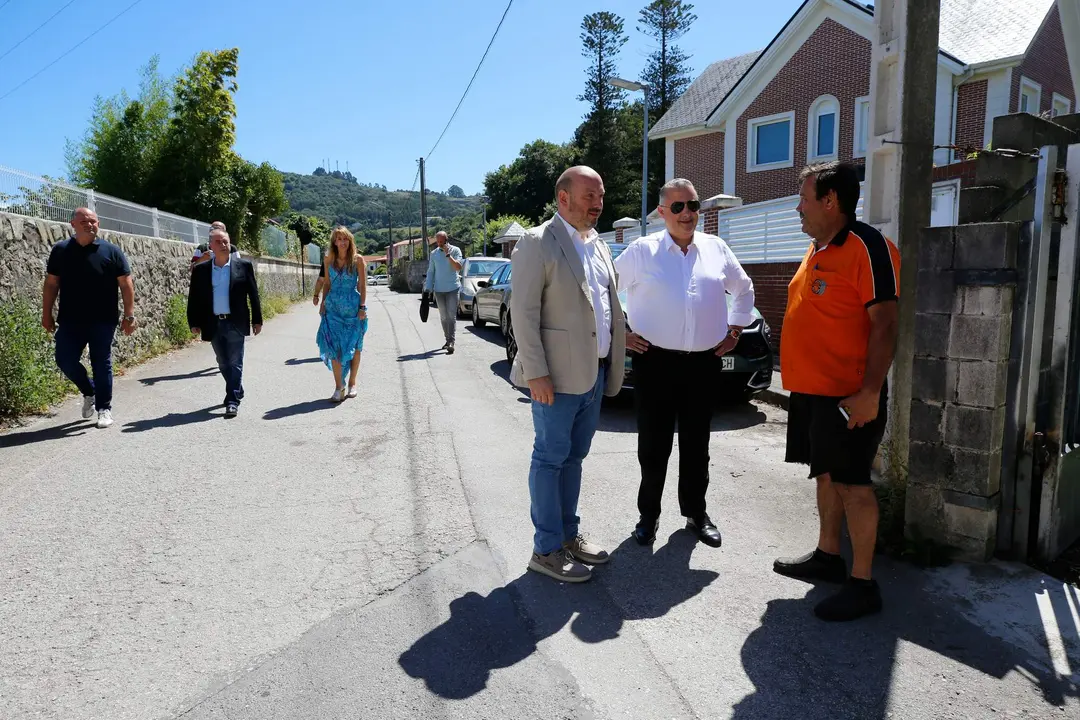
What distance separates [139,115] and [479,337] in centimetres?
1586

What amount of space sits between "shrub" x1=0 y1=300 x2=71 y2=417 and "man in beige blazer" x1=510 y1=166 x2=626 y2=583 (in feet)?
18.4

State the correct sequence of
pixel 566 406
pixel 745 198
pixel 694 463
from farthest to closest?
pixel 745 198
pixel 694 463
pixel 566 406

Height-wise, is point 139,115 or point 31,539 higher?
point 139,115

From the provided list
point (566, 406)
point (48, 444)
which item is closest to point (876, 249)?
point (566, 406)

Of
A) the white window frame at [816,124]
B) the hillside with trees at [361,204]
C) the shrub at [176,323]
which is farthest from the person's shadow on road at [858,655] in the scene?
the hillside with trees at [361,204]

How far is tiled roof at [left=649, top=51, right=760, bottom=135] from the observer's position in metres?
26.2

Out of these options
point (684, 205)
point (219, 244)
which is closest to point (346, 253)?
point (219, 244)

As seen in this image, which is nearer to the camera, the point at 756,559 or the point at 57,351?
the point at 756,559

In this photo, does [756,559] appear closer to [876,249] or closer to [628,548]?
[628,548]

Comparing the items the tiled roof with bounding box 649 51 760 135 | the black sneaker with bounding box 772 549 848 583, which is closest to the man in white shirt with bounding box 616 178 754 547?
the black sneaker with bounding box 772 549 848 583

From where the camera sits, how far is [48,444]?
227 inches

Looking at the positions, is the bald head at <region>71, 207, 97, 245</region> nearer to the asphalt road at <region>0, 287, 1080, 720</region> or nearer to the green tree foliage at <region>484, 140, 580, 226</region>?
the asphalt road at <region>0, 287, 1080, 720</region>

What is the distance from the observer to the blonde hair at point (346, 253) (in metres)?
7.44

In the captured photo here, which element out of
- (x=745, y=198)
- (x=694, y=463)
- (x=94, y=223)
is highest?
(x=745, y=198)
